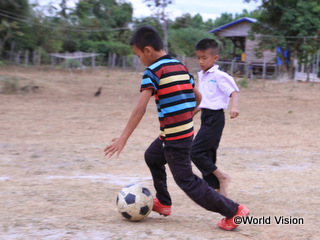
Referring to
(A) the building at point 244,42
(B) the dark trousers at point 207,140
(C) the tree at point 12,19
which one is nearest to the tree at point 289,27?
(A) the building at point 244,42

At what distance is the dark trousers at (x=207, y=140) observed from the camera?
426 centimetres

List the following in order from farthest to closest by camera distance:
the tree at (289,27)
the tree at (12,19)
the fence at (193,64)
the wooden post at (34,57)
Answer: the wooden post at (34,57) → the fence at (193,64) → the tree at (12,19) → the tree at (289,27)

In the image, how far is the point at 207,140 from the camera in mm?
4250

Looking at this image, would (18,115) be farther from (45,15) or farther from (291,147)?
(45,15)

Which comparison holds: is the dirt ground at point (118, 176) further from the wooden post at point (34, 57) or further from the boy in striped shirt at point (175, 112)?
the wooden post at point (34, 57)

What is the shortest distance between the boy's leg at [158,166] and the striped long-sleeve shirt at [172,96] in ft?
0.75

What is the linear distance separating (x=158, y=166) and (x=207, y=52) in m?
1.44

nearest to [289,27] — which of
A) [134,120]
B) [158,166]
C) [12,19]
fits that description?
[12,19]

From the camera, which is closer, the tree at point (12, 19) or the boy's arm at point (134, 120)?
the boy's arm at point (134, 120)

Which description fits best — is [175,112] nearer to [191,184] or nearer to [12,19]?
[191,184]

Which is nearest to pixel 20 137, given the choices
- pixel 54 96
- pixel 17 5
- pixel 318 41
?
pixel 54 96

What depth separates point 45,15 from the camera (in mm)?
30906

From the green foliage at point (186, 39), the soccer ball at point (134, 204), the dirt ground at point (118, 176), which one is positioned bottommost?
the dirt ground at point (118, 176)

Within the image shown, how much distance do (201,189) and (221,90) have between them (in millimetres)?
1414
